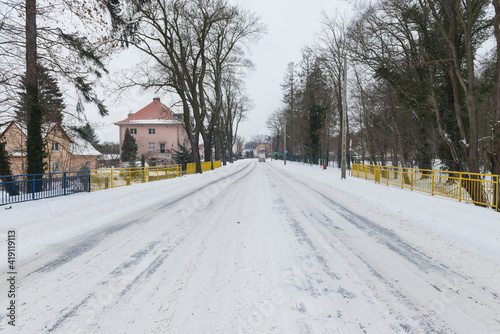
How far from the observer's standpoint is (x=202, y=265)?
4016 mm

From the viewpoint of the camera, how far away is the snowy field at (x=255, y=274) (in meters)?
2.69

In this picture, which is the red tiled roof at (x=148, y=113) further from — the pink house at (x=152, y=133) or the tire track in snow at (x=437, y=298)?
the tire track in snow at (x=437, y=298)

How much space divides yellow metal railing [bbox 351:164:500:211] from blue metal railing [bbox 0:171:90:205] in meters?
15.2

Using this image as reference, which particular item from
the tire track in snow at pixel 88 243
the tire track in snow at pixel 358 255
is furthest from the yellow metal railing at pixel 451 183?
the tire track in snow at pixel 88 243

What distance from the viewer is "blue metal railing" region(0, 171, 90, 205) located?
9535mm

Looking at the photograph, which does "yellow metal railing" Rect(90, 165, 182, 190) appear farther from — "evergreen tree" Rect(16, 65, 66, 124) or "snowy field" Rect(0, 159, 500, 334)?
"snowy field" Rect(0, 159, 500, 334)

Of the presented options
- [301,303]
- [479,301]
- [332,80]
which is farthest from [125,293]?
[332,80]

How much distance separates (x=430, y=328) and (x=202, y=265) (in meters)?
2.86

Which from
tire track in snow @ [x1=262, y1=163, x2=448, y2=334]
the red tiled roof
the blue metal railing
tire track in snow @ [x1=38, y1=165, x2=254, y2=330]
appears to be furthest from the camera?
the red tiled roof

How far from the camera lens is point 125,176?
16.4 m

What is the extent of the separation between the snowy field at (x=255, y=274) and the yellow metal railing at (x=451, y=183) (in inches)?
55.1

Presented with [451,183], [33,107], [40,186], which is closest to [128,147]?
[33,107]

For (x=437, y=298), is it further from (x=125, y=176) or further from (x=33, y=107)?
(x=125, y=176)

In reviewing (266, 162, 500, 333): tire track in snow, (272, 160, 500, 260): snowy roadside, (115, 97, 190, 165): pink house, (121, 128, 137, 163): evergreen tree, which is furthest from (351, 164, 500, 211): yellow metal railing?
(115, 97, 190, 165): pink house
